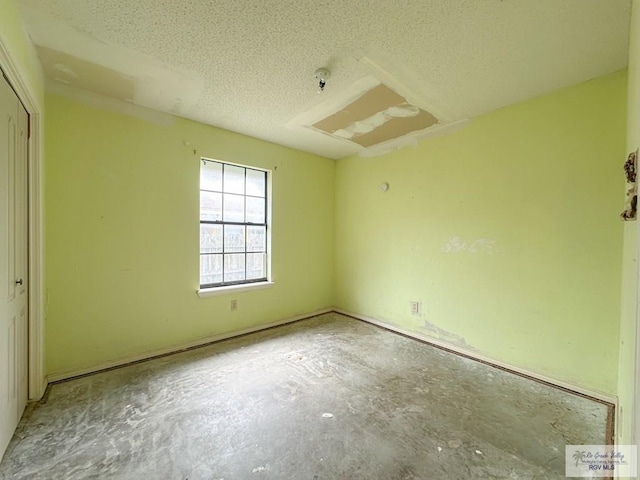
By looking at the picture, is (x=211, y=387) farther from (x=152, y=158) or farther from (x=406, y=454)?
(x=152, y=158)

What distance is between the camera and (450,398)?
200cm

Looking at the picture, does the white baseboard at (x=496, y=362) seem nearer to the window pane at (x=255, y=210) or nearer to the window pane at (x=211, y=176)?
the window pane at (x=255, y=210)

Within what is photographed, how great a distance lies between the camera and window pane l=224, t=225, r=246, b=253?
3246mm

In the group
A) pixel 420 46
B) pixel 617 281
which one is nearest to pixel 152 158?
pixel 420 46

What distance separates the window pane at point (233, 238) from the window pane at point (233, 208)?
99mm

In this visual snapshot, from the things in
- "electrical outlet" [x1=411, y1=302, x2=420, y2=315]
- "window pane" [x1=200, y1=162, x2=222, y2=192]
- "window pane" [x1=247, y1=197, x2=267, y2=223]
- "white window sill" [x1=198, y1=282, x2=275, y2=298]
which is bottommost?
"electrical outlet" [x1=411, y1=302, x2=420, y2=315]

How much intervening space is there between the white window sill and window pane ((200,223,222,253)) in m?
0.45

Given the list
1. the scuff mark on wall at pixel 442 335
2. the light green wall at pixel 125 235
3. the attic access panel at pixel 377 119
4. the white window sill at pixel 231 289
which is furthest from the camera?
the white window sill at pixel 231 289

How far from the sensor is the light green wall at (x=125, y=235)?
2211mm

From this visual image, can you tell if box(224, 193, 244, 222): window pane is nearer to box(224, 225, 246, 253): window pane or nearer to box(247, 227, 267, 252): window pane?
box(224, 225, 246, 253): window pane

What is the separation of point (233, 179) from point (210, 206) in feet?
1.49

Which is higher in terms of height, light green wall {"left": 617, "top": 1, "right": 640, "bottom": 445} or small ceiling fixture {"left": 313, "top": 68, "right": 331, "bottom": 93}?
small ceiling fixture {"left": 313, "top": 68, "right": 331, "bottom": 93}

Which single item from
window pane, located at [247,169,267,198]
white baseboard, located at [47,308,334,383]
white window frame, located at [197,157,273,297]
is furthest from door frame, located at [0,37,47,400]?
window pane, located at [247,169,267,198]

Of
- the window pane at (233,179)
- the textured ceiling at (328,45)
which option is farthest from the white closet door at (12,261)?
the window pane at (233,179)
